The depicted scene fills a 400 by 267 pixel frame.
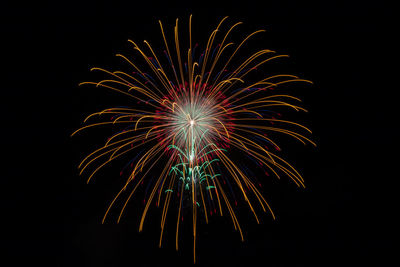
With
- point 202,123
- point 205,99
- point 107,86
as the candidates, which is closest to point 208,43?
point 205,99

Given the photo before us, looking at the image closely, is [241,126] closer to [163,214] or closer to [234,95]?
[234,95]

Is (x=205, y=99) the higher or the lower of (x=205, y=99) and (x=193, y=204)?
the higher

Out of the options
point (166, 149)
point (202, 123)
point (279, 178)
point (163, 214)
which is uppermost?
point (202, 123)

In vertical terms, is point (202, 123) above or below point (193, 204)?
above

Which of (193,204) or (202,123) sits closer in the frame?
(193,204)

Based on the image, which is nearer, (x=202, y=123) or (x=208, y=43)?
(x=208, y=43)

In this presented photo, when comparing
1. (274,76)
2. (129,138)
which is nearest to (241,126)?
(274,76)

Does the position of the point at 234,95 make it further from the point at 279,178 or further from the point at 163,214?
the point at 163,214

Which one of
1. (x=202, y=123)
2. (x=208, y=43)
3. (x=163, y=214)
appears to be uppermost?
(x=208, y=43)
